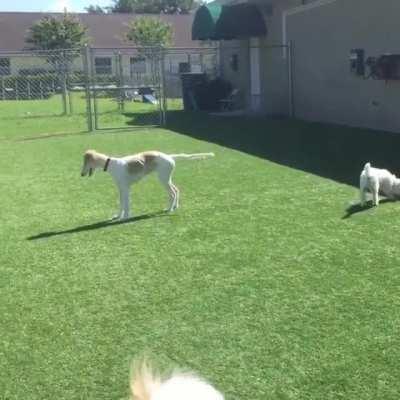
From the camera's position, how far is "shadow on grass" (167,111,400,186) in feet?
32.7

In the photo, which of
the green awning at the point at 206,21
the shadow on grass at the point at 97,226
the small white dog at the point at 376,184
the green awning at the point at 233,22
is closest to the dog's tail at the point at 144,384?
the shadow on grass at the point at 97,226

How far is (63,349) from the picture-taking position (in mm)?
3953

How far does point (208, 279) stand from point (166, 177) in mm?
2467

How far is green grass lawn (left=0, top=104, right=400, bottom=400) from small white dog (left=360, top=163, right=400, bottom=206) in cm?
21

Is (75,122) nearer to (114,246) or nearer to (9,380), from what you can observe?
(114,246)

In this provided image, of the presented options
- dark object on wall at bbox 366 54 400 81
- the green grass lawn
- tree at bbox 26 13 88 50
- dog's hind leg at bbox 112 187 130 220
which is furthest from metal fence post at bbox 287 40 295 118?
tree at bbox 26 13 88 50

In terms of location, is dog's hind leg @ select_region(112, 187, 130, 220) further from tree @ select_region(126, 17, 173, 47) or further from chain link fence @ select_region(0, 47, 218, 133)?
tree @ select_region(126, 17, 173, 47)

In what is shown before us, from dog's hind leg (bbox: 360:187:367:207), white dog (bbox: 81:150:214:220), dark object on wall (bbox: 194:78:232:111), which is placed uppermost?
dark object on wall (bbox: 194:78:232:111)

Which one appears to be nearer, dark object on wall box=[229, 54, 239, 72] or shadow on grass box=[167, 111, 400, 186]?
shadow on grass box=[167, 111, 400, 186]

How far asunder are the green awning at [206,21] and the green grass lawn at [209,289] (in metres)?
11.9

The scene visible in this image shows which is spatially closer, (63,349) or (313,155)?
(63,349)

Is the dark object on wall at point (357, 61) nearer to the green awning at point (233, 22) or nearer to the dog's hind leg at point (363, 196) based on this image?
the green awning at point (233, 22)

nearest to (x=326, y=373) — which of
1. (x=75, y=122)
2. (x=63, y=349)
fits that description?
(x=63, y=349)

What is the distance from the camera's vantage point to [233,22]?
19.7 meters
